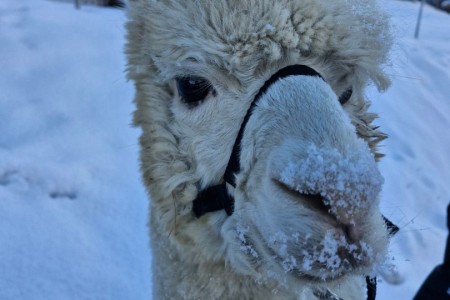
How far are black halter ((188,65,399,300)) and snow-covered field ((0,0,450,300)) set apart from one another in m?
0.60

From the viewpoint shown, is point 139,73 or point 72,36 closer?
point 139,73

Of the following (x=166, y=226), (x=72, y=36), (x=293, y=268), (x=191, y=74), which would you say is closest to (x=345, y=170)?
(x=293, y=268)

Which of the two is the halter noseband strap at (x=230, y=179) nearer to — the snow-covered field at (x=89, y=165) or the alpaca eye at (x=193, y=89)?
the alpaca eye at (x=193, y=89)

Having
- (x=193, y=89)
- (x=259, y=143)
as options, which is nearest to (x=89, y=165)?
(x=193, y=89)

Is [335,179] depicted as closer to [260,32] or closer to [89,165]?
[260,32]

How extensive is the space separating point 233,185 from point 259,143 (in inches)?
7.9

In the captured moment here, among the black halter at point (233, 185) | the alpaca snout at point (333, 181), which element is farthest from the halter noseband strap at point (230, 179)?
the alpaca snout at point (333, 181)

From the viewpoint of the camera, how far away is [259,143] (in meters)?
1.39

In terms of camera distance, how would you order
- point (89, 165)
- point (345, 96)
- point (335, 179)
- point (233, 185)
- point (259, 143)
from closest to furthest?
point (335, 179) → point (259, 143) → point (233, 185) → point (345, 96) → point (89, 165)

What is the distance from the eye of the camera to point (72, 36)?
6.29 m

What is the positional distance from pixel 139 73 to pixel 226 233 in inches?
28.6

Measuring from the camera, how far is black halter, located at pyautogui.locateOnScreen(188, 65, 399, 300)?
147cm

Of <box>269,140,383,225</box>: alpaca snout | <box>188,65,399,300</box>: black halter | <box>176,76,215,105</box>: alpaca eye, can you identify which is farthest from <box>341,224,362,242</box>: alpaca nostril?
<box>176,76,215,105</box>: alpaca eye

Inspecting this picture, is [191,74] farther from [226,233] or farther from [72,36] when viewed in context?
[72,36]
